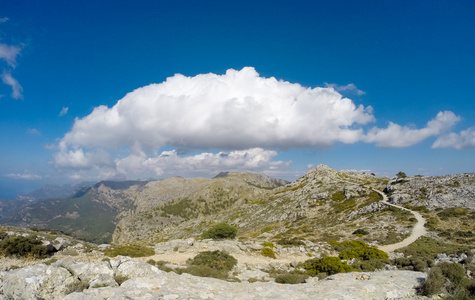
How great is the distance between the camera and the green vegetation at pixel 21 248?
20750mm

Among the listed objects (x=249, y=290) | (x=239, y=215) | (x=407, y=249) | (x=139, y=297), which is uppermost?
(x=139, y=297)

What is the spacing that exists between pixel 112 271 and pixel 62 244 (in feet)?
67.2

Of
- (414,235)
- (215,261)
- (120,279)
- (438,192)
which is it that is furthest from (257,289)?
(438,192)

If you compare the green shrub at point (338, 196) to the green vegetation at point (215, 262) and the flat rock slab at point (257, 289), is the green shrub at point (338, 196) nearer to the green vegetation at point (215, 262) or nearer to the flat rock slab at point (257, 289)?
the green vegetation at point (215, 262)

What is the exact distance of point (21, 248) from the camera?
21.2 m

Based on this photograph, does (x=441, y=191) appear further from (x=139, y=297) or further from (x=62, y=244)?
(x=62, y=244)

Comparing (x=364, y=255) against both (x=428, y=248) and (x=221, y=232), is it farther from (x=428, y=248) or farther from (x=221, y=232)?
(x=221, y=232)

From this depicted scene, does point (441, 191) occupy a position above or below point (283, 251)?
above

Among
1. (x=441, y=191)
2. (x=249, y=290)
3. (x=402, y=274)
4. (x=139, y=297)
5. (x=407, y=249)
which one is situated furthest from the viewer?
(x=441, y=191)

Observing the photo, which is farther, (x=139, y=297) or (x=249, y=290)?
(x=249, y=290)

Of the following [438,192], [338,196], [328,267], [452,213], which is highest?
[438,192]

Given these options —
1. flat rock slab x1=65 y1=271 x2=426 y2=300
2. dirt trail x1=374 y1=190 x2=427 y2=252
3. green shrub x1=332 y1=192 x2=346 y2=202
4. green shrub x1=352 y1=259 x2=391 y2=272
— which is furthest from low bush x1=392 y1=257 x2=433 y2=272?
green shrub x1=332 y1=192 x2=346 y2=202

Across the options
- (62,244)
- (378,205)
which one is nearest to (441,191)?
(378,205)

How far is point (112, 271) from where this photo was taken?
11898 millimetres
